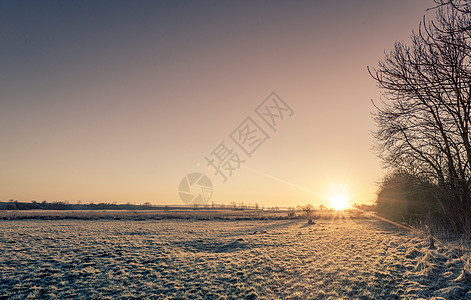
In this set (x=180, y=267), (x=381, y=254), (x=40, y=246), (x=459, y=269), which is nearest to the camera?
(x=459, y=269)

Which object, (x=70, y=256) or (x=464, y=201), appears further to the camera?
(x=70, y=256)

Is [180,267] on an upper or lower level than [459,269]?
lower

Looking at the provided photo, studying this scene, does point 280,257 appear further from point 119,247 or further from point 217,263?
point 119,247

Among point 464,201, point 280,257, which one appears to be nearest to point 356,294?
point 280,257

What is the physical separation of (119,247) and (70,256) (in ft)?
12.4

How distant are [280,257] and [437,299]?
368 inches

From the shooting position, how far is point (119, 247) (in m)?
19.2

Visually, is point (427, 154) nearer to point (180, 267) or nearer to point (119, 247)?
point (180, 267)

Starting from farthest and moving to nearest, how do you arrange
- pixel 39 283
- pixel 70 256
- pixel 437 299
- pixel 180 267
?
pixel 70 256 → pixel 180 267 → pixel 39 283 → pixel 437 299

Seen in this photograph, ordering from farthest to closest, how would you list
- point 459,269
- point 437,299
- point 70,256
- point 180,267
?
point 70,256 < point 180,267 < point 459,269 < point 437,299

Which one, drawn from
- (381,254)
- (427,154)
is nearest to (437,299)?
(381,254)

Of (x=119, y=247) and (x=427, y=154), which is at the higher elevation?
(x=427, y=154)

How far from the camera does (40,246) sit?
18.9m

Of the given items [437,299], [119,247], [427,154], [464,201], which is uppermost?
Answer: [427,154]
